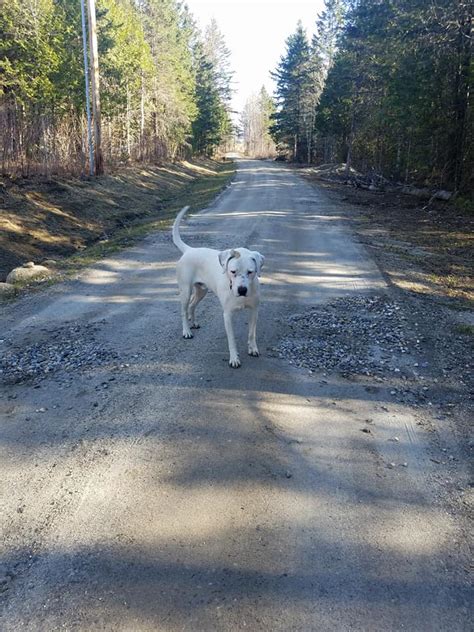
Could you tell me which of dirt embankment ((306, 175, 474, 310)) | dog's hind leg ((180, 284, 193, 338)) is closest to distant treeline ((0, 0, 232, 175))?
dirt embankment ((306, 175, 474, 310))

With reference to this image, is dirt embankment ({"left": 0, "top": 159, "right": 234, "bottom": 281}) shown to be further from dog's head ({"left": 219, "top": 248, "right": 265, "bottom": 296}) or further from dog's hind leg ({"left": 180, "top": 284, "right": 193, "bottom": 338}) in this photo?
dog's head ({"left": 219, "top": 248, "right": 265, "bottom": 296})

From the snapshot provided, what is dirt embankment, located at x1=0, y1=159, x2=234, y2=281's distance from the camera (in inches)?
445

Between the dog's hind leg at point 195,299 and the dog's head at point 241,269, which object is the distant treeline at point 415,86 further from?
the dog's head at point 241,269

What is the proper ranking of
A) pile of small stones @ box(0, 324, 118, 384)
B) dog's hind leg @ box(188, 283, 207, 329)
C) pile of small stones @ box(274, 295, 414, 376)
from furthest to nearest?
dog's hind leg @ box(188, 283, 207, 329), pile of small stones @ box(274, 295, 414, 376), pile of small stones @ box(0, 324, 118, 384)

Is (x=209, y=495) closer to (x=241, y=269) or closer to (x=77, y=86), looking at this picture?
(x=241, y=269)

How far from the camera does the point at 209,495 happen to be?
3127mm

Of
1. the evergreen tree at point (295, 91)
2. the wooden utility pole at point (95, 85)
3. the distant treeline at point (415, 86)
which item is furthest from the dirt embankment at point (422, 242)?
the evergreen tree at point (295, 91)

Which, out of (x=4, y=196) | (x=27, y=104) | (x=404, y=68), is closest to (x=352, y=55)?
(x=404, y=68)

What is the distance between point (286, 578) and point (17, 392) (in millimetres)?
3273

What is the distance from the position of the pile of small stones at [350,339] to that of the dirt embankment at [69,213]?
6.87 metres

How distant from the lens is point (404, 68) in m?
18.2

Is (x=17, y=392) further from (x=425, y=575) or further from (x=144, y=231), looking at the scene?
(x=144, y=231)

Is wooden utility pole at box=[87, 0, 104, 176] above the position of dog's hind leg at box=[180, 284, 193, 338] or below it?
above

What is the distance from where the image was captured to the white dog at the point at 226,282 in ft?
14.8
